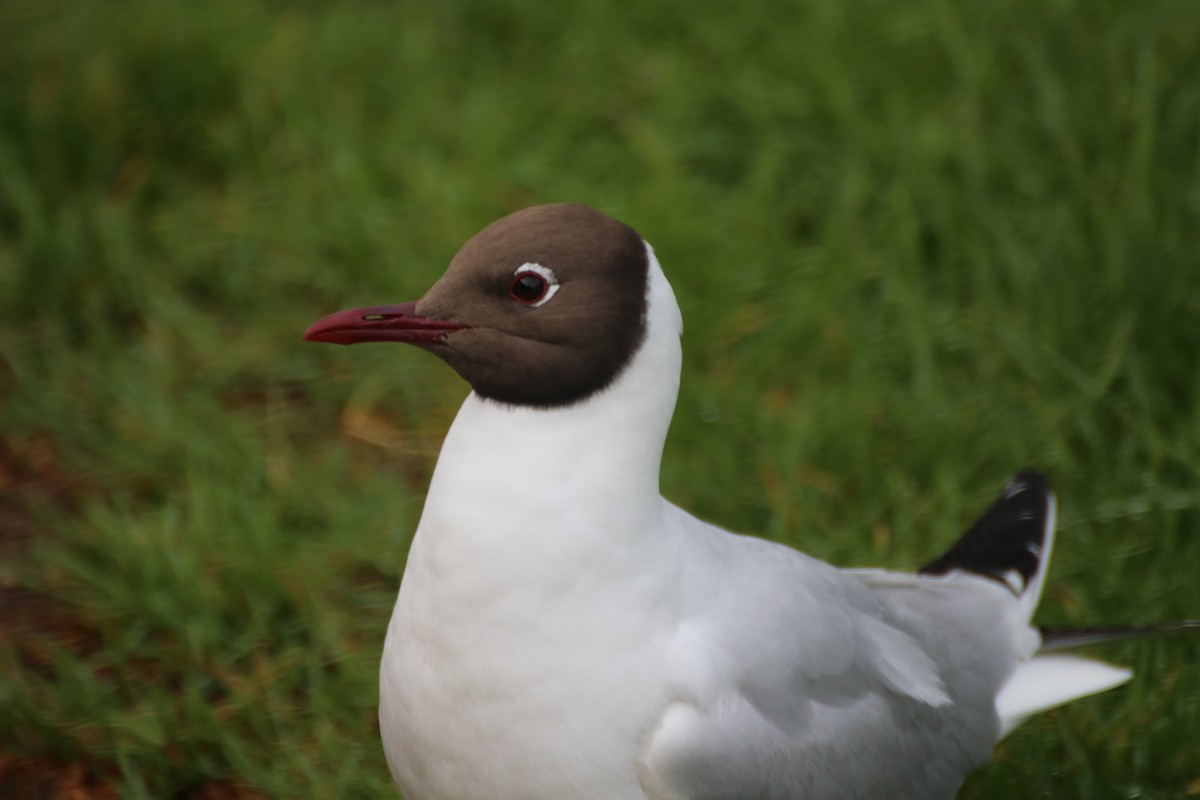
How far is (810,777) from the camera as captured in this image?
8.29 feet

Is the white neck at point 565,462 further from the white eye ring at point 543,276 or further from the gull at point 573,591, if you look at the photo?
the white eye ring at point 543,276

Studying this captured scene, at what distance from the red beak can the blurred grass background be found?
1114mm

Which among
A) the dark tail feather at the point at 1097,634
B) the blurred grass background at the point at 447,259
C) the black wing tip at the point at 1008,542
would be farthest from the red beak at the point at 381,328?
the dark tail feather at the point at 1097,634

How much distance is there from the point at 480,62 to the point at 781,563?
10.7 feet

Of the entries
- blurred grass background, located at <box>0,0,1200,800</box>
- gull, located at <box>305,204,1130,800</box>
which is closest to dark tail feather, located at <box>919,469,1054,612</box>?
blurred grass background, located at <box>0,0,1200,800</box>

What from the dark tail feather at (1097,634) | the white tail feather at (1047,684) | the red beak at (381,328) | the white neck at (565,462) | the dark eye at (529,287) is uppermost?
the dark eye at (529,287)

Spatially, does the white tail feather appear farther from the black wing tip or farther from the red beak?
the red beak

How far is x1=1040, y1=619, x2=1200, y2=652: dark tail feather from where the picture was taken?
3035 mm

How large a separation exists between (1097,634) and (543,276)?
1.48 meters

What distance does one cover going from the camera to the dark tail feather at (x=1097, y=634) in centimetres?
304

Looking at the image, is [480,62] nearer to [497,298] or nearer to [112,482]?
[112,482]

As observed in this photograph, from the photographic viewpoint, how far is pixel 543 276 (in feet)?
7.95

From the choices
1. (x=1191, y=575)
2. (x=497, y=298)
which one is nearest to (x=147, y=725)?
(x=497, y=298)

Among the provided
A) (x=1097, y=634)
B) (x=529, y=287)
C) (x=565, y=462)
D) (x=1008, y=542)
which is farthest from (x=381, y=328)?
(x=1097, y=634)
